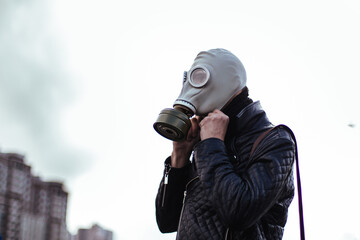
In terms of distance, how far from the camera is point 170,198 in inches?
93.8

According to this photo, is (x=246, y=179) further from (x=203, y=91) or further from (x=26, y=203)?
(x=26, y=203)

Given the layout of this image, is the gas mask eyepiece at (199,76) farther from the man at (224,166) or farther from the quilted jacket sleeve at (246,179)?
the quilted jacket sleeve at (246,179)

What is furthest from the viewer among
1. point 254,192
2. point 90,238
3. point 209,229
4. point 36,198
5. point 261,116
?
point 36,198

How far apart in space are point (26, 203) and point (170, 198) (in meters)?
44.8

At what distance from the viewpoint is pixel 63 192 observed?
47656 mm

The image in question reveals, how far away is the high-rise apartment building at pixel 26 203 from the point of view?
42938mm

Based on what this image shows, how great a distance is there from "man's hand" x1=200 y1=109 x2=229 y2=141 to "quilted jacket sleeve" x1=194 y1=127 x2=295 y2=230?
3 centimetres

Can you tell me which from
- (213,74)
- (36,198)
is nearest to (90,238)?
(36,198)

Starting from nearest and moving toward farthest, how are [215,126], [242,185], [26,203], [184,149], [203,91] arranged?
[242,185] → [215,126] → [203,91] → [184,149] → [26,203]

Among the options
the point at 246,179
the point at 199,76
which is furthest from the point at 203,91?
the point at 246,179

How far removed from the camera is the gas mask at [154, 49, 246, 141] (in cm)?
222

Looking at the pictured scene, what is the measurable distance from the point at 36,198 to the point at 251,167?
149ft

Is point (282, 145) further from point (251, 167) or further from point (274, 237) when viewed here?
point (274, 237)

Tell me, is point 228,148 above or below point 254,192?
above
